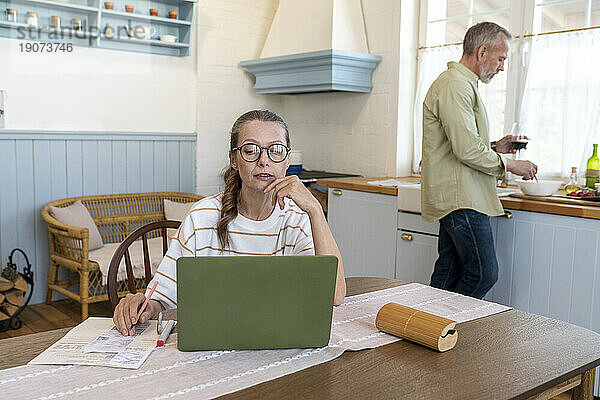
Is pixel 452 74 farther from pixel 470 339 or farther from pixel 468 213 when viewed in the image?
pixel 470 339

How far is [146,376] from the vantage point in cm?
121

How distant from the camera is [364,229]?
3811 mm

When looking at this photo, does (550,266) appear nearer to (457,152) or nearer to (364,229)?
(457,152)

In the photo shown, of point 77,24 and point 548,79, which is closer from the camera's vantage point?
point 548,79

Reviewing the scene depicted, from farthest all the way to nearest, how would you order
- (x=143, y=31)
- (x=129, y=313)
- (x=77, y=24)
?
(x=143, y=31) < (x=77, y=24) < (x=129, y=313)

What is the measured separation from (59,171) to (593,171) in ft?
10.8

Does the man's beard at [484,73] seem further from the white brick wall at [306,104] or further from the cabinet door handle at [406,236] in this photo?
the white brick wall at [306,104]

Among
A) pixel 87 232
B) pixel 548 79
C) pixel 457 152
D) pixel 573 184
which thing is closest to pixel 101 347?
pixel 457 152

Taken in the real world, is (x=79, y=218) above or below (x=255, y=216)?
→ below

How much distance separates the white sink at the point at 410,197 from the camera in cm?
339

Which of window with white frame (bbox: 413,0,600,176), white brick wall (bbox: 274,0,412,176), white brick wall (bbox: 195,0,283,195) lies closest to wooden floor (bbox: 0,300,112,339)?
white brick wall (bbox: 195,0,283,195)

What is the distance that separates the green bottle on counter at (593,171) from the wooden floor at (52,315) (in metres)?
2.88

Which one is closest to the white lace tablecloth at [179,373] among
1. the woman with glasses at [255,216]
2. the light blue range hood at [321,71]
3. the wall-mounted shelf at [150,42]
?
the woman with glasses at [255,216]

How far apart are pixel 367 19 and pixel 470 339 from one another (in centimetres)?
344
